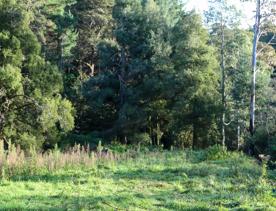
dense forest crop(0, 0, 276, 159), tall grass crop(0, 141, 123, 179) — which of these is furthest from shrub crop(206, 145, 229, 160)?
tall grass crop(0, 141, 123, 179)

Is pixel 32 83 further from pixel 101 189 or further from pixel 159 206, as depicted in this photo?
pixel 159 206

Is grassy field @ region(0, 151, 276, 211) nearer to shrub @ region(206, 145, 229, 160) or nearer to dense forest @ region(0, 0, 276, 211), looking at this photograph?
dense forest @ region(0, 0, 276, 211)

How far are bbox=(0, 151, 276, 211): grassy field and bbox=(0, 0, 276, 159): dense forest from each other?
185 inches

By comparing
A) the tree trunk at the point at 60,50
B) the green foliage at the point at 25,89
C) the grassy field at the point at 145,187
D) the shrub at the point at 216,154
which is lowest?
the grassy field at the point at 145,187

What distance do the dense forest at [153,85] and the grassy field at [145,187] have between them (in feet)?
15.5

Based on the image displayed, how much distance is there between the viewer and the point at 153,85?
965 inches

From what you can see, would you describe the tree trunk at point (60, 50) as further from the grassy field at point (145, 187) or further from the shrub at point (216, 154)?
the grassy field at point (145, 187)

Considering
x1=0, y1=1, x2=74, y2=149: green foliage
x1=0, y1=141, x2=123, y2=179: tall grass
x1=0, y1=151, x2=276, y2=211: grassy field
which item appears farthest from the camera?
x1=0, y1=1, x2=74, y2=149: green foliage

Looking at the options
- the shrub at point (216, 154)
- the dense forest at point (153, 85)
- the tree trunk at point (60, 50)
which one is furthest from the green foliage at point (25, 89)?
the tree trunk at point (60, 50)

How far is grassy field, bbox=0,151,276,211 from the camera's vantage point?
321 inches

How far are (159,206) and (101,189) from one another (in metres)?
2.12

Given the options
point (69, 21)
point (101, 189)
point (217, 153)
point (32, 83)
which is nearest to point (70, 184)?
point (101, 189)

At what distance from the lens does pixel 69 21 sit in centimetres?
3288

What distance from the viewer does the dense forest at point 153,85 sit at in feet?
66.4
